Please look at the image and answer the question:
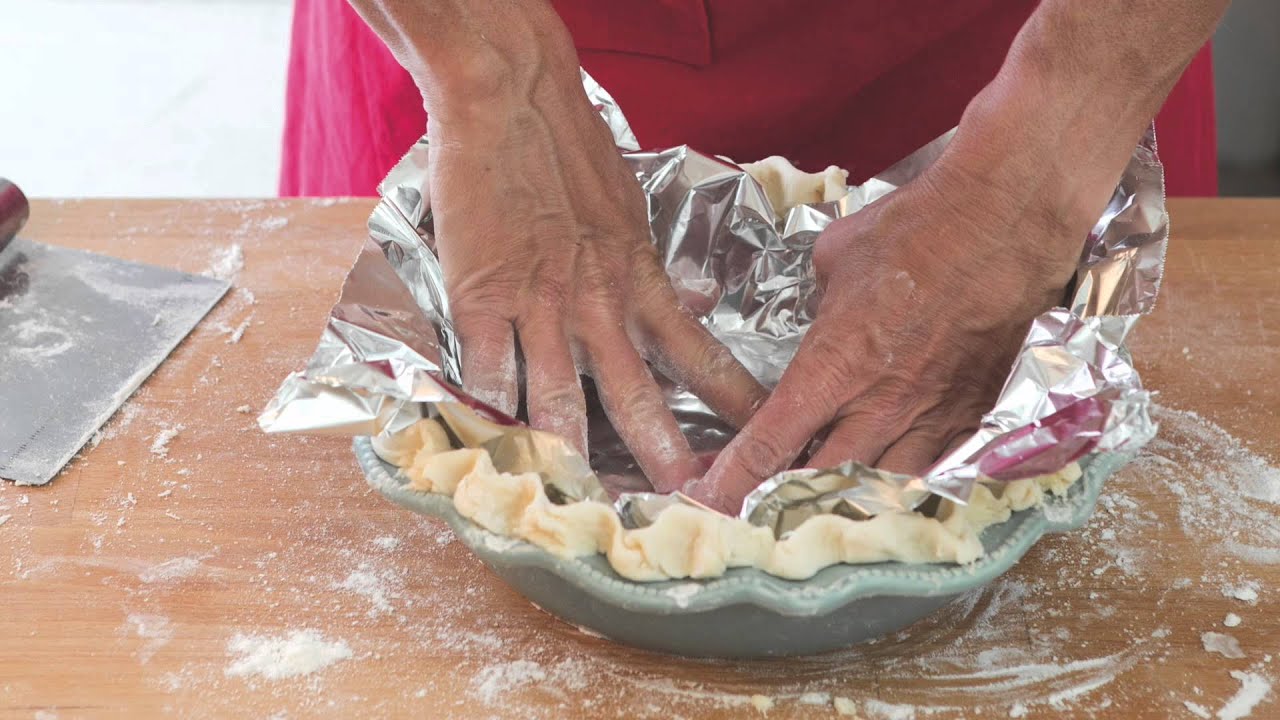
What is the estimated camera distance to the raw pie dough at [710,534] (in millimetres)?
607

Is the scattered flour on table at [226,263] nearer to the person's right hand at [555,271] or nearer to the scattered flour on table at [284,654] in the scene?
the person's right hand at [555,271]

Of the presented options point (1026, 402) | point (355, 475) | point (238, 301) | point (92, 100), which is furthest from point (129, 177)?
point (1026, 402)

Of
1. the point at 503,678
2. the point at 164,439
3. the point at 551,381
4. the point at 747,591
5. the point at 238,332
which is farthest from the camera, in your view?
the point at 238,332

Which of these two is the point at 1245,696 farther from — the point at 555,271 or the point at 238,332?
the point at 238,332

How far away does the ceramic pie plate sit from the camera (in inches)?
23.5

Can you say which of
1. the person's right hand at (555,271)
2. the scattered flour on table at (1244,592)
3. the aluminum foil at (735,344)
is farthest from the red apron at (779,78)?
the scattered flour on table at (1244,592)

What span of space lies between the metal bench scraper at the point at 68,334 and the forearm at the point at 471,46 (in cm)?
37

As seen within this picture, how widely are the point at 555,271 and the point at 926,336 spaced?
277 millimetres

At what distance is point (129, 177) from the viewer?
2893mm

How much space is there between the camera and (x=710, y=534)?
2.00 feet

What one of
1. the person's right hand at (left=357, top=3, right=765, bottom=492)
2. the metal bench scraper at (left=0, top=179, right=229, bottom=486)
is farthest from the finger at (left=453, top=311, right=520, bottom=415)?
the metal bench scraper at (left=0, top=179, right=229, bottom=486)

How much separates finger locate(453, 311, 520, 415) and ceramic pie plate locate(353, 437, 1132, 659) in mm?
129

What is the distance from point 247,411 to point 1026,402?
61 centimetres

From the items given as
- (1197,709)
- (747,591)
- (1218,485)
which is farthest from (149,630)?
(1218,485)
